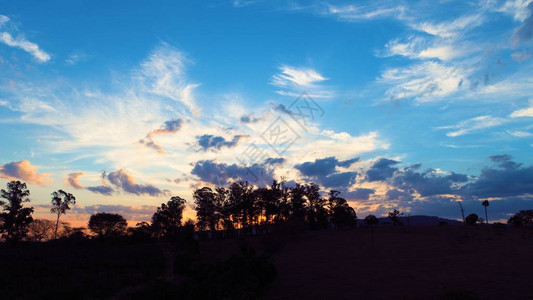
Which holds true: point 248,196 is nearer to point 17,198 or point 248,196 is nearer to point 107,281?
point 107,281

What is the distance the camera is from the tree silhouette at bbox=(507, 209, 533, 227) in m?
58.3

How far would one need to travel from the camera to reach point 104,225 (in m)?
83.4

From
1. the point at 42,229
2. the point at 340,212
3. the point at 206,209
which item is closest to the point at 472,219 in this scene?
the point at 340,212

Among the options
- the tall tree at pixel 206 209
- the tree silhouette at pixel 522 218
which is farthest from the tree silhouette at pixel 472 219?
the tall tree at pixel 206 209

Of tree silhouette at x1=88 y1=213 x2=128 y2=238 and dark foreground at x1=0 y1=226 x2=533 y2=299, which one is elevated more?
tree silhouette at x1=88 y1=213 x2=128 y2=238

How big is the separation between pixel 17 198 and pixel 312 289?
7061 cm

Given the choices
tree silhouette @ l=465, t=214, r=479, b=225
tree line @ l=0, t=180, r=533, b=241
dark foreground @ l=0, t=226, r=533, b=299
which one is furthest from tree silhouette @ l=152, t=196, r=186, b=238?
tree silhouette @ l=465, t=214, r=479, b=225

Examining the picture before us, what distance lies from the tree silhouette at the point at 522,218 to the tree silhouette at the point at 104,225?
274 ft

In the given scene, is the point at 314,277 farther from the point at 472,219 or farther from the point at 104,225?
the point at 104,225

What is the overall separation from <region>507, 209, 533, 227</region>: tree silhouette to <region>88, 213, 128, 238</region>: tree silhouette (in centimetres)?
8361

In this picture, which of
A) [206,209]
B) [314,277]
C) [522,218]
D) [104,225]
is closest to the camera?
[314,277]

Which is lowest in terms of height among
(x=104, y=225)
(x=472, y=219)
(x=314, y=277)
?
(x=314, y=277)

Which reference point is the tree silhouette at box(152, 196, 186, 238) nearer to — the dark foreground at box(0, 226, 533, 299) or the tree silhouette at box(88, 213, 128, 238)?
the tree silhouette at box(88, 213, 128, 238)

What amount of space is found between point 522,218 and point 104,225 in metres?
87.9
